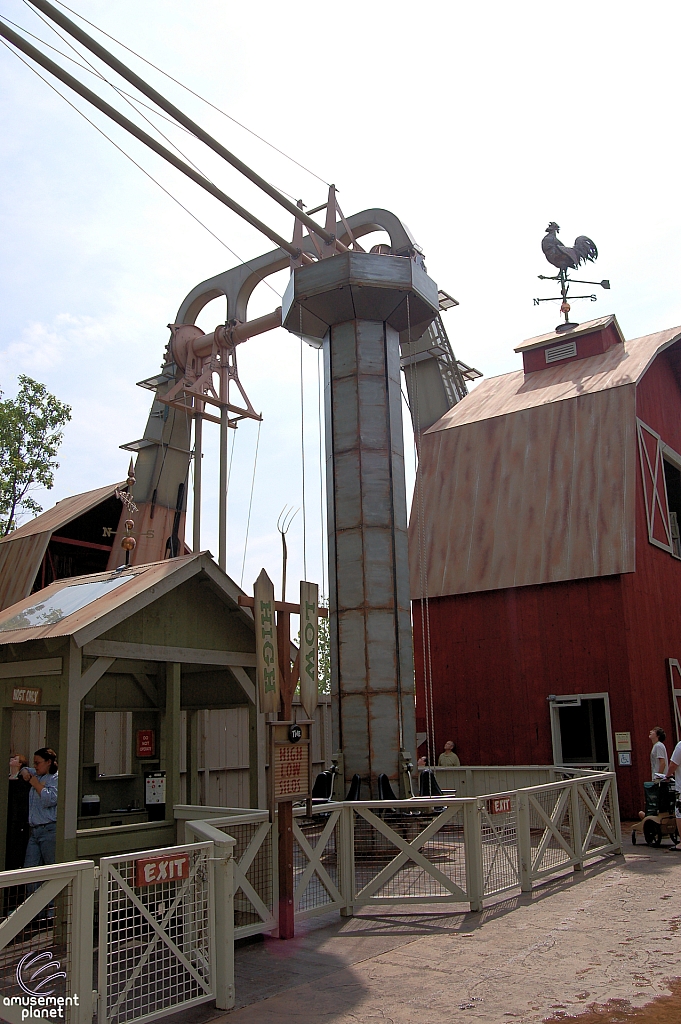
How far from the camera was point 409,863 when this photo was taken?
10.2 meters

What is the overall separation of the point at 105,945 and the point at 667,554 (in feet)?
56.3

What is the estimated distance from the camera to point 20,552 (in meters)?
25.9

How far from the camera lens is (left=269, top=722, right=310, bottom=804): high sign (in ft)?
25.6

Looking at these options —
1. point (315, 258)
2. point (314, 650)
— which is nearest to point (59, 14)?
point (315, 258)

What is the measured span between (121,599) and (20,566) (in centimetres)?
1860

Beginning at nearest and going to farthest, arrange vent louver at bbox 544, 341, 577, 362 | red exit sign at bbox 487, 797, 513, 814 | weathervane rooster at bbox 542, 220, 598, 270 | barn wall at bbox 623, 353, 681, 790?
red exit sign at bbox 487, 797, 513, 814
barn wall at bbox 623, 353, 681, 790
vent louver at bbox 544, 341, 577, 362
weathervane rooster at bbox 542, 220, 598, 270

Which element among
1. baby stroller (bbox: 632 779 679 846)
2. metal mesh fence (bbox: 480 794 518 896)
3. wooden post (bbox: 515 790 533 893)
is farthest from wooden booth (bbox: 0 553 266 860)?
baby stroller (bbox: 632 779 679 846)

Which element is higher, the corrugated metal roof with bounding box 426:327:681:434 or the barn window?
the corrugated metal roof with bounding box 426:327:681:434

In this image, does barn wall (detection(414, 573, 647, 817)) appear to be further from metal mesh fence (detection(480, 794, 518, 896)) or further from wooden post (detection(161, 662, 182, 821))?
wooden post (detection(161, 662, 182, 821))

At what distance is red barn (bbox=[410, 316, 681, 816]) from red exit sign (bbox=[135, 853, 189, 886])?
1226 cm

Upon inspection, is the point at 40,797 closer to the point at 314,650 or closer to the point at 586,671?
the point at 314,650

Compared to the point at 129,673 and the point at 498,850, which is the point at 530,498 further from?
the point at 129,673

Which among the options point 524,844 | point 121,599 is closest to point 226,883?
point 121,599

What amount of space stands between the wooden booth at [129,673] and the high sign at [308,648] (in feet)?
4.44
